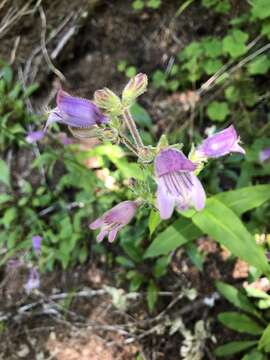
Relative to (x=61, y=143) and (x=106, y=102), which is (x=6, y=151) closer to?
(x=61, y=143)

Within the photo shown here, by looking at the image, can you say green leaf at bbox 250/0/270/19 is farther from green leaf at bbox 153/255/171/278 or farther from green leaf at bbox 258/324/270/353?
green leaf at bbox 258/324/270/353

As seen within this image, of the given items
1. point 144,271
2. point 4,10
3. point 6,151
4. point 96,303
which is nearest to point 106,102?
point 144,271

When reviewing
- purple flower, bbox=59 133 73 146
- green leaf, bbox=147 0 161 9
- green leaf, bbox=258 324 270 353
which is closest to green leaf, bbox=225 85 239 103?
green leaf, bbox=147 0 161 9

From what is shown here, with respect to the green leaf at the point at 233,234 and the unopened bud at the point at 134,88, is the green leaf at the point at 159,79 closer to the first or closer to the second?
the green leaf at the point at 233,234

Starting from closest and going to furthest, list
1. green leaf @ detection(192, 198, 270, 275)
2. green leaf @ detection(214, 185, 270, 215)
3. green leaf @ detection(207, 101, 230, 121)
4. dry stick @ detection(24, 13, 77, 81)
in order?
green leaf @ detection(192, 198, 270, 275)
green leaf @ detection(214, 185, 270, 215)
green leaf @ detection(207, 101, 230, 121)
dry stick @ detection(24, 13, 77, 81)

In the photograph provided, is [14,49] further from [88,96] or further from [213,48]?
[213,48]
